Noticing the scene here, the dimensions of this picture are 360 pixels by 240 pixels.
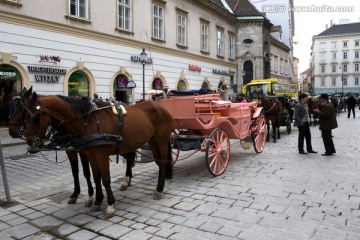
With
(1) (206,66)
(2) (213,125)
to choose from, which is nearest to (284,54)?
(1) (206,66)

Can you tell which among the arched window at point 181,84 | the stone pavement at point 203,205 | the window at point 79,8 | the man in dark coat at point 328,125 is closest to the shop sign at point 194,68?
the arched window at point 181,84

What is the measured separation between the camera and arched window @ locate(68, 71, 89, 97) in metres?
16.1

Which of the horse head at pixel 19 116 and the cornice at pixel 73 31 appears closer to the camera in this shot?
the horse head at pixel 19 116

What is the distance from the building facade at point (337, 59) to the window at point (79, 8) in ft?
262

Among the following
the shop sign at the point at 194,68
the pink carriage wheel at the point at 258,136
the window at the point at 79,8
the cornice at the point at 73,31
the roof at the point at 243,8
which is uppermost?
the roof at the point at 243,8

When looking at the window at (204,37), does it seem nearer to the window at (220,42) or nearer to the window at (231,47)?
the window at (220,42)

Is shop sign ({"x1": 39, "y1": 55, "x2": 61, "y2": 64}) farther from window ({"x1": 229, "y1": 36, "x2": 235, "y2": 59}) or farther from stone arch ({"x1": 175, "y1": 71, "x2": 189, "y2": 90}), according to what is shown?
window ({"x1": 229, "y1": 36, "x2": 235, "y2": 59})

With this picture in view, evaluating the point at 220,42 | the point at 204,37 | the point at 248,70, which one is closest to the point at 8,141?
the point at 204,37

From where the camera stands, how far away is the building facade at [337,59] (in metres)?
83.6

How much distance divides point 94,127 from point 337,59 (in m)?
94.0

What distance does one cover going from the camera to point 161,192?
5344mm

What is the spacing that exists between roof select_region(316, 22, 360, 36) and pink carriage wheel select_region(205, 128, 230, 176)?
90761 millimetres

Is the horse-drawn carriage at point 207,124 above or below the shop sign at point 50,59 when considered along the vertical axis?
below

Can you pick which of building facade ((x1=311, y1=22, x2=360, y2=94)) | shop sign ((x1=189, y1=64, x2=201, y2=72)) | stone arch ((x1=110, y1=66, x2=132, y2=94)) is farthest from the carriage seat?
building facade ((x1=311, y1=22, x2=360, y2=94))
